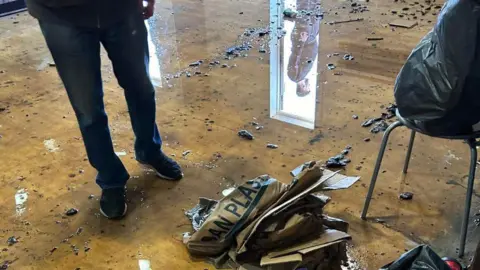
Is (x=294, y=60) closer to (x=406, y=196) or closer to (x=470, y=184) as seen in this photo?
(x=406, y=196)

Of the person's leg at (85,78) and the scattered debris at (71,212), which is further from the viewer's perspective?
the scattered debris at (71,212)

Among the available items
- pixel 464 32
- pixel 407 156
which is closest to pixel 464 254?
pixel 407 156

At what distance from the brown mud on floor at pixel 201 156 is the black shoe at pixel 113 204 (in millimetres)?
39

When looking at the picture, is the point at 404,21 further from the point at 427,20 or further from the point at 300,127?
the point at 300,127

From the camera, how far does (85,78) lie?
6.12 feet

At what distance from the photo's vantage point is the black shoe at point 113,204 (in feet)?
6.91

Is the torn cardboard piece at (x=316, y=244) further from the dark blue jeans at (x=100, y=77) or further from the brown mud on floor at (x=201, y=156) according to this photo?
the dark blue jeans at (x=100, y=77)

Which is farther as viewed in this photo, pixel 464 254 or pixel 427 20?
pixel 427 20

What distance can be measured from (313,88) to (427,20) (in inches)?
62.8

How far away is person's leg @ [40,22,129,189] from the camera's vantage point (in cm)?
179

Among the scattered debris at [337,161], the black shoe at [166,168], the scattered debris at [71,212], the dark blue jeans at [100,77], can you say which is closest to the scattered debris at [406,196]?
the scattered debris at [337,161]

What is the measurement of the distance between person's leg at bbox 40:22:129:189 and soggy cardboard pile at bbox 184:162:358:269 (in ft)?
1.70

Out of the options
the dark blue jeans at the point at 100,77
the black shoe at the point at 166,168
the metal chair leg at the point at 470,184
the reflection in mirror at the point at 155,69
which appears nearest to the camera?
the metal chair leg at the point at 470,184

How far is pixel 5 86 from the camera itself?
335 cm
